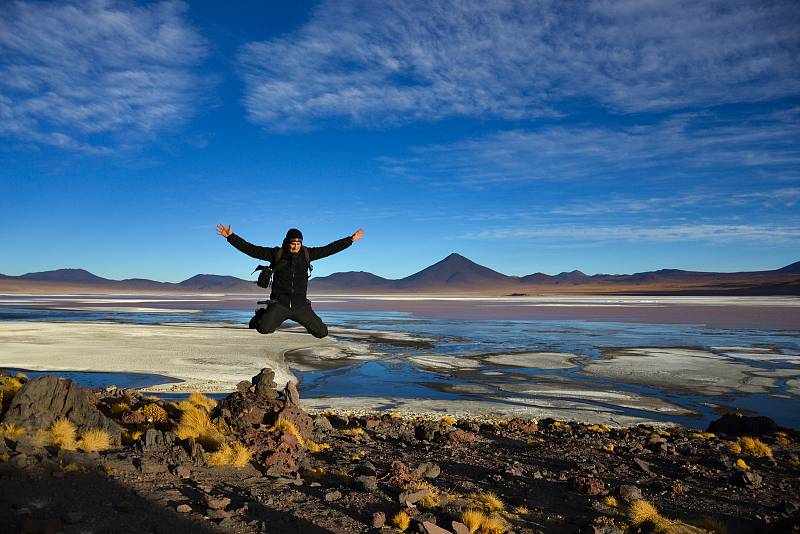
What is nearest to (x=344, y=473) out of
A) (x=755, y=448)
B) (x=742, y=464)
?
(x=742, y=464)

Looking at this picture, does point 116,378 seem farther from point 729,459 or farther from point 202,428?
point 729,459

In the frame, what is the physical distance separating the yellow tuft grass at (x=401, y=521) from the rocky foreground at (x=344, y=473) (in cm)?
4

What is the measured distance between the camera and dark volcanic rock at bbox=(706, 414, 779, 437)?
41.6 ft

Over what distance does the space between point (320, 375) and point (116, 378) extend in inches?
284

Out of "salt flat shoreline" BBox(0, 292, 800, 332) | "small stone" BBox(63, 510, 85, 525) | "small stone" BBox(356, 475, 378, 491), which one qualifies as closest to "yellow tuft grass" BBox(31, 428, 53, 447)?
"small stone" BBox(63, 510, 85, 525)

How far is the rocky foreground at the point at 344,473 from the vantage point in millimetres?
6562

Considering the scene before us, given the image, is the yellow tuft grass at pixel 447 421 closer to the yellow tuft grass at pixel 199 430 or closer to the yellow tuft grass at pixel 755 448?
the yellow tuft grass at pixel 199 430

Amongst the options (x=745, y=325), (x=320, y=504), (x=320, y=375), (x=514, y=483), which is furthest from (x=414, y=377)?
(x=745, y=325)

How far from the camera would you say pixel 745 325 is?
45.4m

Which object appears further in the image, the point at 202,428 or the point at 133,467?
the point at 202,428

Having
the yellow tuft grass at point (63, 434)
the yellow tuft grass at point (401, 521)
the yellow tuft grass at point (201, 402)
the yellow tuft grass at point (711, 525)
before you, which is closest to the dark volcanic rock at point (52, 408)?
the yellow tuft grass at point (63, 434)

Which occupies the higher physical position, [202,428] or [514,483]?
[202,428]

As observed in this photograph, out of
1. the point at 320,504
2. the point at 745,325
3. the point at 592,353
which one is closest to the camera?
the point at 320,504

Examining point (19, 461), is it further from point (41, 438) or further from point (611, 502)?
point (611, 502)
